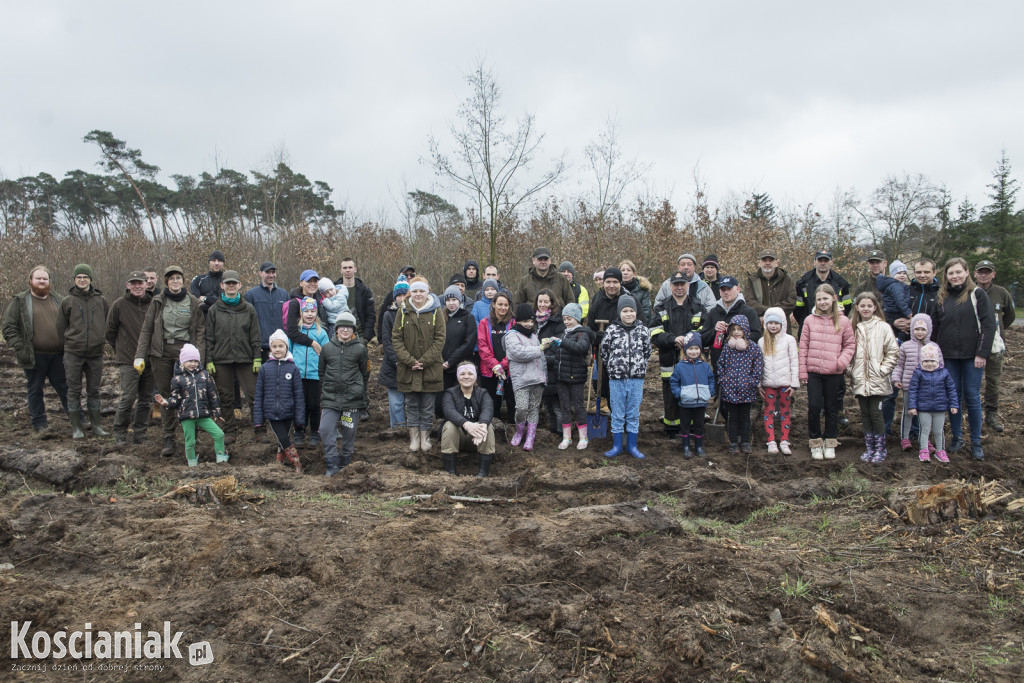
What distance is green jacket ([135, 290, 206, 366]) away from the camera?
7863 millimetres

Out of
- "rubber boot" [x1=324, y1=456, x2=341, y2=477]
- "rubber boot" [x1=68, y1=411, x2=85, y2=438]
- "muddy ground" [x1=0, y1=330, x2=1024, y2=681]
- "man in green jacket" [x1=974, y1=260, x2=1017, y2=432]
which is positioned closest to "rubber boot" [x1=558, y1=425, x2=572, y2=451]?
"muddy ground" [x1=0, y1=330, x2=1024, y2=681]

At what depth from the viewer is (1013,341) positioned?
16359 mm

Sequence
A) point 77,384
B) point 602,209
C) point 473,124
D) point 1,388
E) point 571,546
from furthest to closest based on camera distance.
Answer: point 602,209 < point 473,124 < point 1,388 < point 77,384 < point 571,546

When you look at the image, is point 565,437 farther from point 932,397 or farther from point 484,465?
point 932,397

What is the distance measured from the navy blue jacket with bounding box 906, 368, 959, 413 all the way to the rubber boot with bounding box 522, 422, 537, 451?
13.7 feet

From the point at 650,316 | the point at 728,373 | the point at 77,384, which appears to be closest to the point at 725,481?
the point at 728,373

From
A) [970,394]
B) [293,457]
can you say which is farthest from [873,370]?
[293,457]

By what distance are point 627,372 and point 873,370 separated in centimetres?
273

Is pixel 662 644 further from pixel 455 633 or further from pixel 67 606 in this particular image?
pixel 67 606

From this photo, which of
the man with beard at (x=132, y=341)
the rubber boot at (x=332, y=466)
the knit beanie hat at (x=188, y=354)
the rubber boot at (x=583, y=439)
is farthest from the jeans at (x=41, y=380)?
the rubber boot at (x=583, y=439)

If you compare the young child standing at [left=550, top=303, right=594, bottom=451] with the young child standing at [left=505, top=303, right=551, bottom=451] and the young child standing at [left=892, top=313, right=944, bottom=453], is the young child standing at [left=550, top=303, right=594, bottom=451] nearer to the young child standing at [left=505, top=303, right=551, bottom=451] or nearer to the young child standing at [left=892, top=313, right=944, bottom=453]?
the young child standing at [left=505, top=303, right=551, bottom=451]

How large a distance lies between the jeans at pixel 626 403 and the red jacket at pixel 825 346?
76.4 inches

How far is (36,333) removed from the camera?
8438 mm

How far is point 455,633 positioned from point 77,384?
7.24 meters
